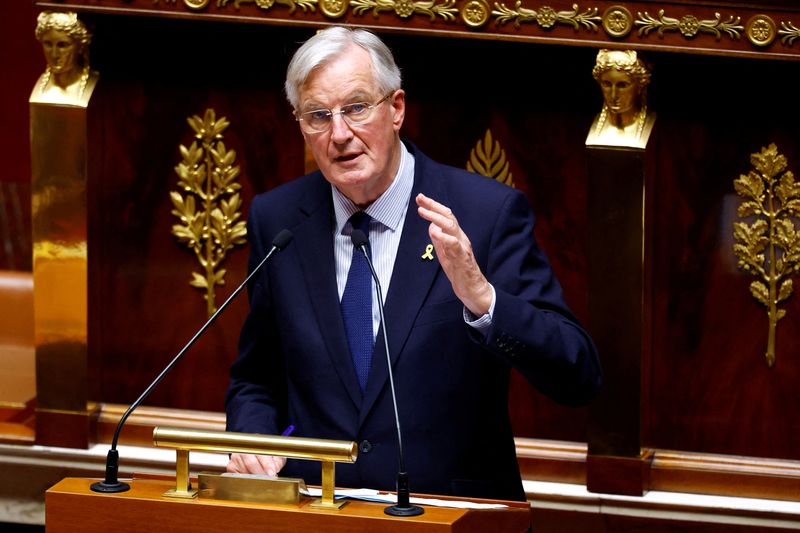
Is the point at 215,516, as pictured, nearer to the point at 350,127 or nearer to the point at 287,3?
the point at 350,127

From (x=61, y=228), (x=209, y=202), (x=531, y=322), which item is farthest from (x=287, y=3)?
(x=531, y=322)

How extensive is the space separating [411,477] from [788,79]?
140 cm

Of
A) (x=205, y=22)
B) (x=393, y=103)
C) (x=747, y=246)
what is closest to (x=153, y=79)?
(x=205, y=22)

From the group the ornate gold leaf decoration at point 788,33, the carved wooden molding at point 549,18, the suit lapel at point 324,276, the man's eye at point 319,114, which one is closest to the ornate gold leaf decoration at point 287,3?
the carved wooden molding at point 549,18

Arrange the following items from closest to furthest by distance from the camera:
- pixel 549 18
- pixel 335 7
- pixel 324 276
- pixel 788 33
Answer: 1. pixel 324 276
2. pixel 788 33
3. pixel 549 18
4. pixel 335 7

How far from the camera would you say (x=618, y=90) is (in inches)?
121

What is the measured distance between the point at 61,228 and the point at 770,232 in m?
1.67

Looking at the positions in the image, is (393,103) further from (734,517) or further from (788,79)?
(734,517)

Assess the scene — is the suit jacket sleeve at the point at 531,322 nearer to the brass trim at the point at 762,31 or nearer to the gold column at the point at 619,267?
the gold column at the point at 619,267

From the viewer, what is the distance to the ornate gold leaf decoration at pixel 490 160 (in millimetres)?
3328

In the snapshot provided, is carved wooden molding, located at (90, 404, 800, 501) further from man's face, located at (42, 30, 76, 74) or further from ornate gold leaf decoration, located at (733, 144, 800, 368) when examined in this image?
man's face, located at (42, 30, 76, 74)

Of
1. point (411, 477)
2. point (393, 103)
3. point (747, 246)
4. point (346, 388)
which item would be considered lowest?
point (411, 477)

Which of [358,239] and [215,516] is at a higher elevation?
[358,239]

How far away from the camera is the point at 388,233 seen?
2.44 m
